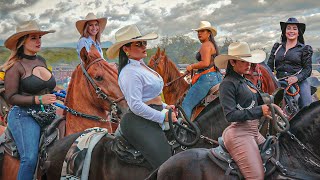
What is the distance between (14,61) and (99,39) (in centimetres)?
210

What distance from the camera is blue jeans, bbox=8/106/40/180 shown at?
5.22 metres

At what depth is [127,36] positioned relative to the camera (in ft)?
14.8

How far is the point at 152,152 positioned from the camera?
4.39m

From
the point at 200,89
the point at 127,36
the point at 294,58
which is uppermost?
the point at 127,36

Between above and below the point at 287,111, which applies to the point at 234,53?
above

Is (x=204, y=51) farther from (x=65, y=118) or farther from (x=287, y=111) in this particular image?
(x=65, y=118)

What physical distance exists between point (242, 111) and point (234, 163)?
1.63 feet

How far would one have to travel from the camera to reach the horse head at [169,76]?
32.1 ft

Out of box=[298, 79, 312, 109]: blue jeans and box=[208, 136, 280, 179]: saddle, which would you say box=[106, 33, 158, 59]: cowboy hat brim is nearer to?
box=[208, 136, 280, 179]: saddle

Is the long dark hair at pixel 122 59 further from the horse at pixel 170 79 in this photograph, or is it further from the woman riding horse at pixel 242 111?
the horse at pixel 170 79

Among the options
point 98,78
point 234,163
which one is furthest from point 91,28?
point 234,163

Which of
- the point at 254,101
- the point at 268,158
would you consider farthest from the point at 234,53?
the point at 268,158

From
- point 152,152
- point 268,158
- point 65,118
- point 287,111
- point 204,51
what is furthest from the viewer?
point 204,51

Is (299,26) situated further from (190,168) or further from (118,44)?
(190,168)
